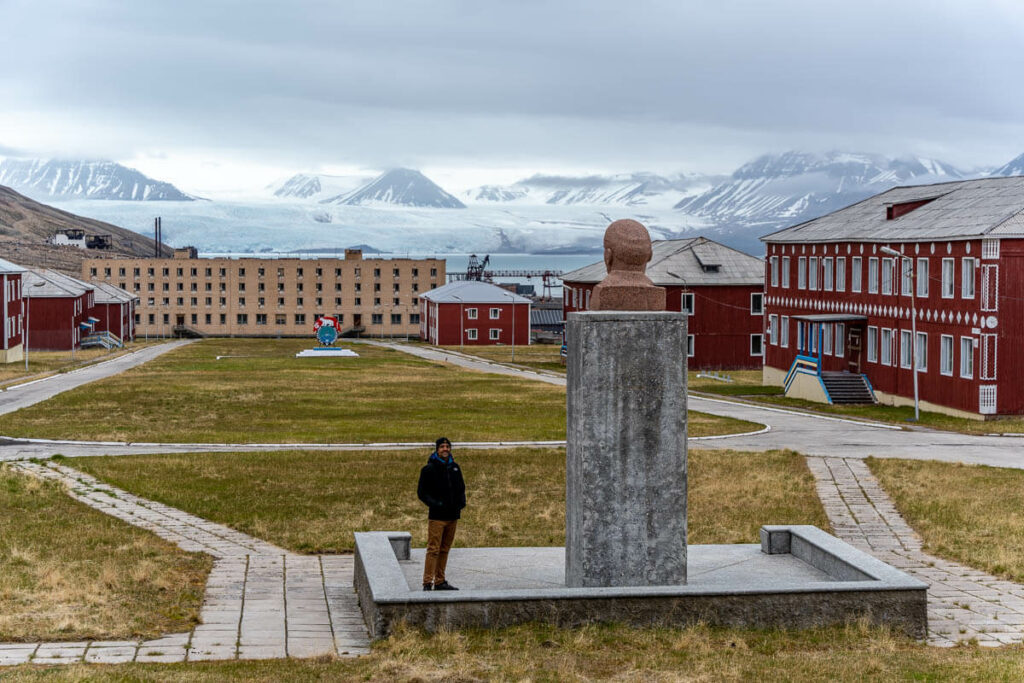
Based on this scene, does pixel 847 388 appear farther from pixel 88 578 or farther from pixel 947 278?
pixel 88 578

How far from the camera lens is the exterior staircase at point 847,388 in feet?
197

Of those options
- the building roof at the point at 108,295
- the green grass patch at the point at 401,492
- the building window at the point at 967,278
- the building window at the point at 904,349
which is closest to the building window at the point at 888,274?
the building window at the point at 904,349

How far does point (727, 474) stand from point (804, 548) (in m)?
12.0

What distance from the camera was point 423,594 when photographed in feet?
52.9

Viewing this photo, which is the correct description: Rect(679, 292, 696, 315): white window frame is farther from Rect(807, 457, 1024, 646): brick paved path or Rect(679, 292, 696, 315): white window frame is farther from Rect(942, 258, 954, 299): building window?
Rect(807, 457, 1024, 646): brick paved path

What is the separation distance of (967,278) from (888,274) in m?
7.85

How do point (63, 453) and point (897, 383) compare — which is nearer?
point (63, 453)

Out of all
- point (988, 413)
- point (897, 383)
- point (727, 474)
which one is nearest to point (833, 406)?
point (897, 383)

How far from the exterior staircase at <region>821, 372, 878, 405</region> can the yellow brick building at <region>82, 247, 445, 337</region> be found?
120248 millimetres

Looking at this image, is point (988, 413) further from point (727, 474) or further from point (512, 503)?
point (512, 503)

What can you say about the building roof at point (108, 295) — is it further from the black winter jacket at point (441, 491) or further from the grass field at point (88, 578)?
the black winter jacket at point (441, 491)

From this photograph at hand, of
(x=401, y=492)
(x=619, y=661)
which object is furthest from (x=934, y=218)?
(x=619, y=661)

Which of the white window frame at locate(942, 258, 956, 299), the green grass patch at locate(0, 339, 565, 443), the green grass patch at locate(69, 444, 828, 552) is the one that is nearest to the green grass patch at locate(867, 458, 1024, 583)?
the green grass patch at locate(69, 444, 828, 552)

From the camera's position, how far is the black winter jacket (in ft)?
58.5
